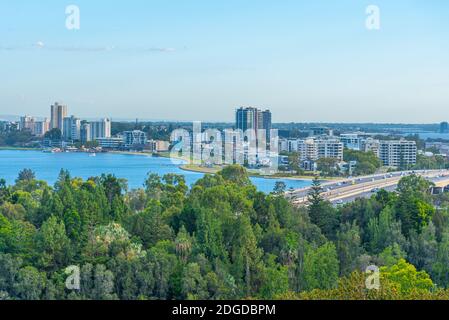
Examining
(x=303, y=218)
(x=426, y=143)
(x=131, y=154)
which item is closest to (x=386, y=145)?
(x=426, y=143)

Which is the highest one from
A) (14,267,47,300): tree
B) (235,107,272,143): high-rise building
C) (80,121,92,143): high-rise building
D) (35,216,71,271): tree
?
(235,107,272,143): high-rise building

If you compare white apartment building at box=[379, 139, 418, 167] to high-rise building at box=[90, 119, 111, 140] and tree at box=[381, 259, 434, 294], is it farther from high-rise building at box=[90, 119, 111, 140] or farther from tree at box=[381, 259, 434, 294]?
tree at box=[381, 259, 434, 294]

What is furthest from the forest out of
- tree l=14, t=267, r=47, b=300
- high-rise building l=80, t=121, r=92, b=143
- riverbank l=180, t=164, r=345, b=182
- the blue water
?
high-rise building l=80, t=121, r=92, b=143

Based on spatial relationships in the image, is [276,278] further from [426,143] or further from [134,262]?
[426,143]

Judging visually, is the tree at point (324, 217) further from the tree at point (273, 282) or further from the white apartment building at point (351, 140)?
the white apartment building at point (351, 140)

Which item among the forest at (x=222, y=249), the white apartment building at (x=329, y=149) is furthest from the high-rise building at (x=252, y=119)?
the white apartment building at (x=329, y=149)
